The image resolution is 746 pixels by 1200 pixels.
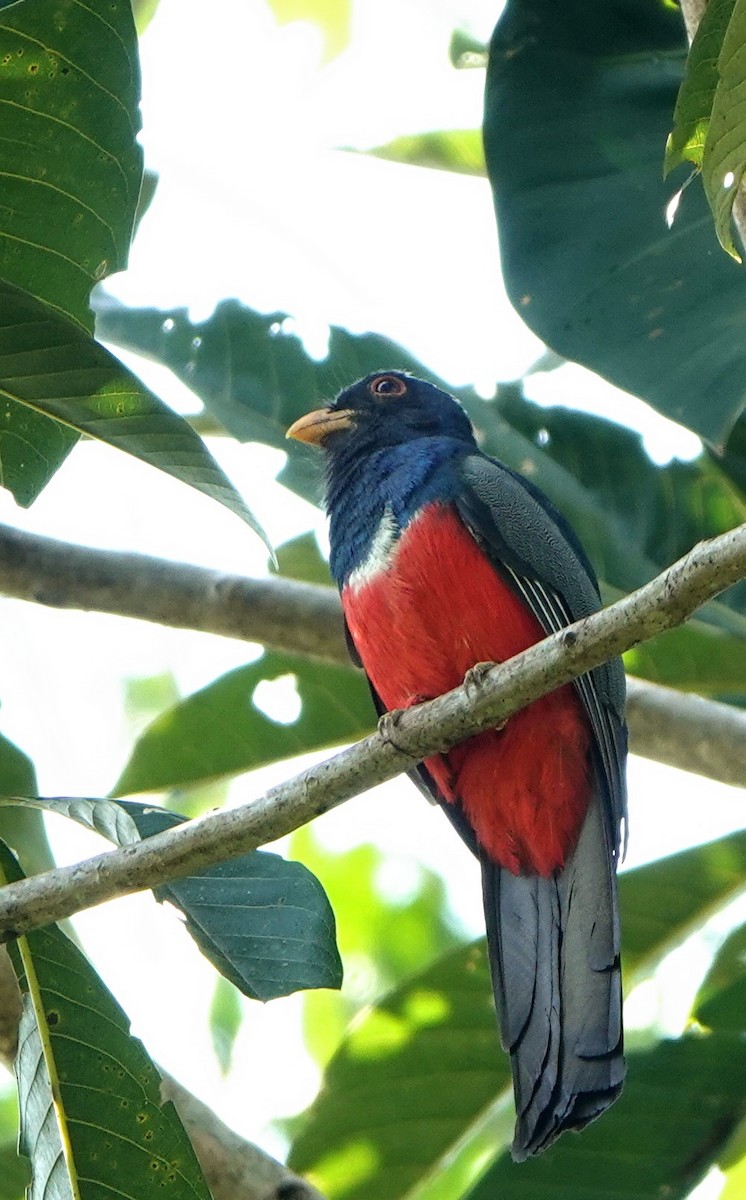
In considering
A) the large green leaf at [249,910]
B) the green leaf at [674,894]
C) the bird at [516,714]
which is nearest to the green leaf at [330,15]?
the bird at [516,714]

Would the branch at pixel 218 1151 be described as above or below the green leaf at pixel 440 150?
below

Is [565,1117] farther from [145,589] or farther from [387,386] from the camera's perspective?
[387,386]

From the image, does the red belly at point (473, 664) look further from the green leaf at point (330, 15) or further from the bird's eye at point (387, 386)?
the green leaf at point (330, 15)

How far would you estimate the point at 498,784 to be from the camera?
3.88 m

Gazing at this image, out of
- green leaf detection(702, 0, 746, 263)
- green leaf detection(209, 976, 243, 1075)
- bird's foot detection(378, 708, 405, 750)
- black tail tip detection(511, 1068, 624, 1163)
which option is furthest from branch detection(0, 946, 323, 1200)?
green leaf detection(209, 976, 243, 1075)

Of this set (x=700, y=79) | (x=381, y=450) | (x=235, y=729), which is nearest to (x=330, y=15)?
(x=381, y=450)

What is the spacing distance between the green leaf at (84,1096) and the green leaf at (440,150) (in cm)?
310

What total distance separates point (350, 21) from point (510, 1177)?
4.69 metres

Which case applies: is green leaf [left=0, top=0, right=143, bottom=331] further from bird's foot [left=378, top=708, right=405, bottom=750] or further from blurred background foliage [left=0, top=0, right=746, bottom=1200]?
bird's foot [left=378, top=708, right=405, bottom=750]

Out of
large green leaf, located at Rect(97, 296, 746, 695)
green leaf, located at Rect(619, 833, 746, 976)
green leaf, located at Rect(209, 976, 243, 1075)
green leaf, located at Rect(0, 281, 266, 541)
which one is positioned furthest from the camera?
green leaf, located at Rect(209, 976, 243, 1075)

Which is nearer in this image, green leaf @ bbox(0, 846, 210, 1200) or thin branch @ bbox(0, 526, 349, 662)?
green leaf @ bbox(0, 846, 210, 1200)

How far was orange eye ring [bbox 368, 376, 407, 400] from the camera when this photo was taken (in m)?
4.76

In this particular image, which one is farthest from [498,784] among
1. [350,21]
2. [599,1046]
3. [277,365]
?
[350,21]

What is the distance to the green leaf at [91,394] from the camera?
2760 mm
